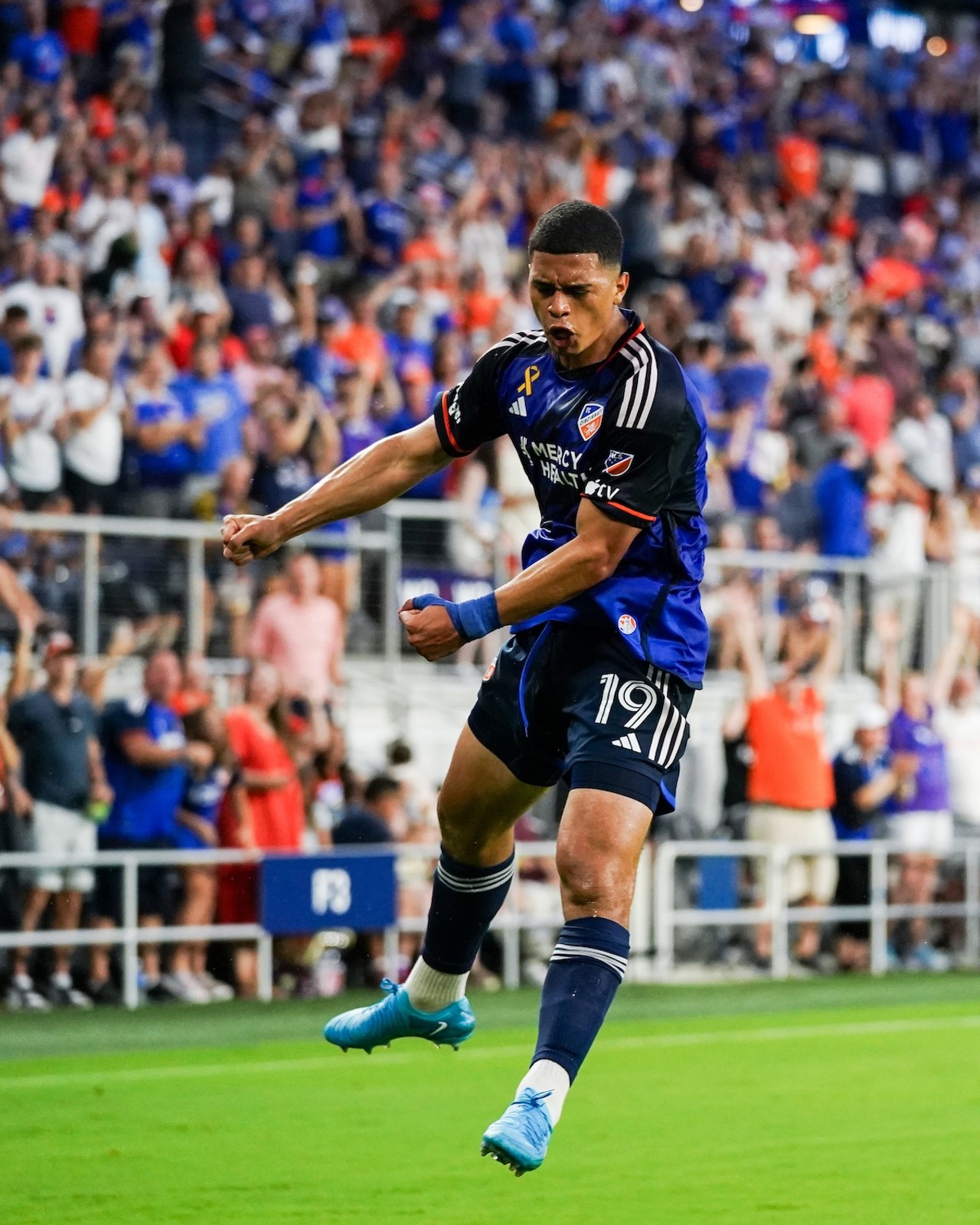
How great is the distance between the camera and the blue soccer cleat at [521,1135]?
506 centimetres

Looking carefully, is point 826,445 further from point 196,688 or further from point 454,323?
point 196,688

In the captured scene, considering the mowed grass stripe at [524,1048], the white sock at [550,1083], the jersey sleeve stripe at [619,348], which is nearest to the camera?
the white sock at [550,1083]

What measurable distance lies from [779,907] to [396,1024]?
28.4 feet

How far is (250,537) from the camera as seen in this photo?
6133 millimetres

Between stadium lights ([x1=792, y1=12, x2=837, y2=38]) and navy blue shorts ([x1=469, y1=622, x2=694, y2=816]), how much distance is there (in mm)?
23722

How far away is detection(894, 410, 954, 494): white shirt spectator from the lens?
19125 millimetres

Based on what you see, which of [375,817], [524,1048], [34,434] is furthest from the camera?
[375,817]

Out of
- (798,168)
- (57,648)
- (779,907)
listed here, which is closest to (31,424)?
(57,648)

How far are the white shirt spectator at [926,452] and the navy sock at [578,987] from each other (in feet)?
45.9

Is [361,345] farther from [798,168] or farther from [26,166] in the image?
[798,168]

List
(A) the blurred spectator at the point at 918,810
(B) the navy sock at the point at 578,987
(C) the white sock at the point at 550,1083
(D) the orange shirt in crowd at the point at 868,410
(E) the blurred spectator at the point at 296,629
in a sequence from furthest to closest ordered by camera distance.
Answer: (D) the orange shirt in crowd at the point at 868,410 → (A) the blurred spectator at the point at 918,810 → (E) the blurred spectator at the point at 296,629 → (B) the navy sock at the point at 578,987 → (C) the white sock at the point at 550,1083

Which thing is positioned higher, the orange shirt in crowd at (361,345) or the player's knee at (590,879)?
the orange shirt in crowd at (361,345)

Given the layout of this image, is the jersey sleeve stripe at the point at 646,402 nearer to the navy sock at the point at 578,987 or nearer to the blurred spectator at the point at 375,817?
the navy sock at the point at 578,987

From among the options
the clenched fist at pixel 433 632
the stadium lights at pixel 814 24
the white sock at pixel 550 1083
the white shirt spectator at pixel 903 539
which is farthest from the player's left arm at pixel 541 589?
the stadium lights at pixel 814 24
